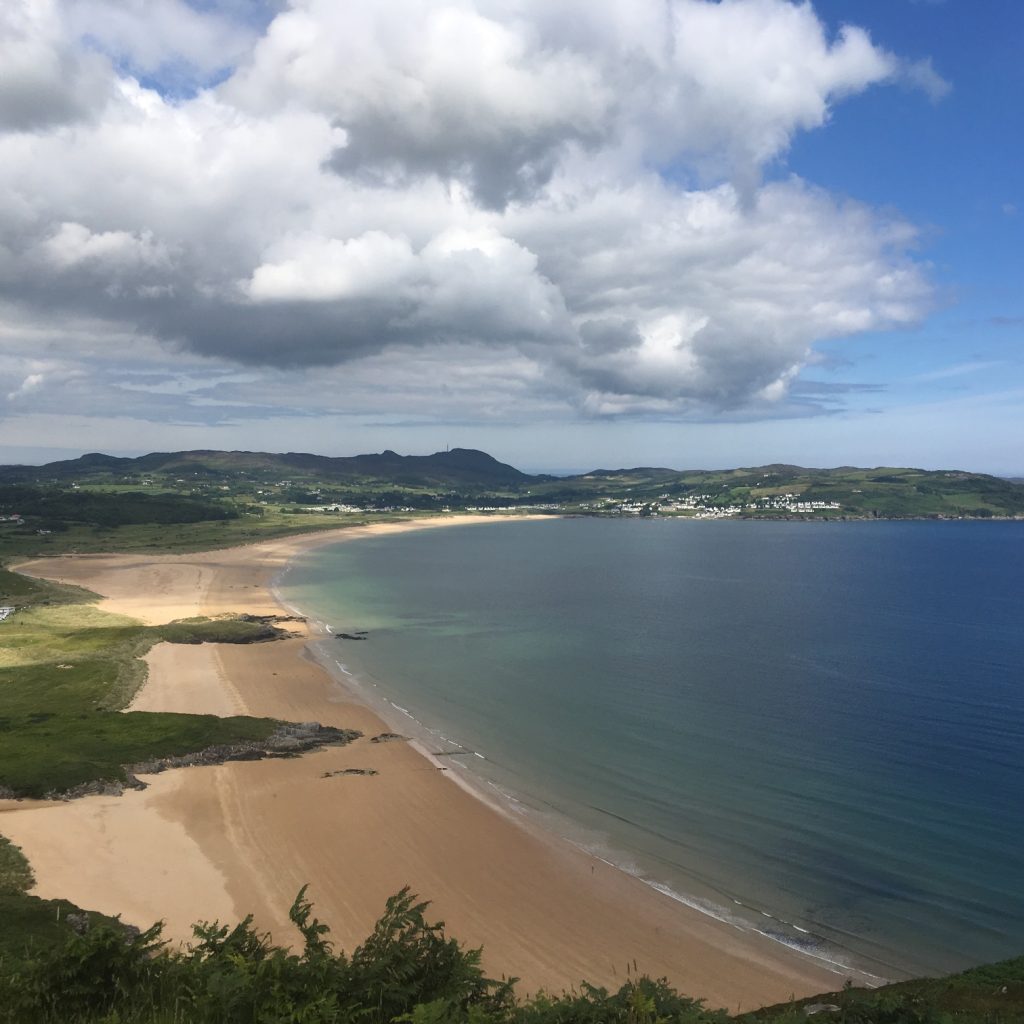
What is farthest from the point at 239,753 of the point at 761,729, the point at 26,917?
the point at 761,729

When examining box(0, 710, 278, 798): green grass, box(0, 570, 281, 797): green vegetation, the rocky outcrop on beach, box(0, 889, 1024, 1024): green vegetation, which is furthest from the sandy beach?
box(0, 889, 1024, 1024): green vegetation

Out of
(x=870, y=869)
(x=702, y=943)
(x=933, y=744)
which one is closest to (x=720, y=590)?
(x=933, y=744)

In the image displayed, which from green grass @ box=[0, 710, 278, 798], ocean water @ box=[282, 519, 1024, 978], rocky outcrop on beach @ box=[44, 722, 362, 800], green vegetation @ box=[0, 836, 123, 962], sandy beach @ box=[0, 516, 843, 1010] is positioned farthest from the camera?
rocky outcrop on beach @ box=[44, 722, 362, 800]

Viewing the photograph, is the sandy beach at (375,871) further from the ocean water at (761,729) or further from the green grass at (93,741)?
the ocean water at (761,729)

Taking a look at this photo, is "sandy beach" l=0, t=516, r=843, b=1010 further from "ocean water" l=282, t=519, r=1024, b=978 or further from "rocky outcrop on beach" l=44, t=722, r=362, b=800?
"ocean water" l=282, t=519, r=1024, b=978

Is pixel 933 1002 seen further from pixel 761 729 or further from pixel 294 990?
pixel 761 729

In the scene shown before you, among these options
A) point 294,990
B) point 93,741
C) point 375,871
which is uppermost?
point 294,990
